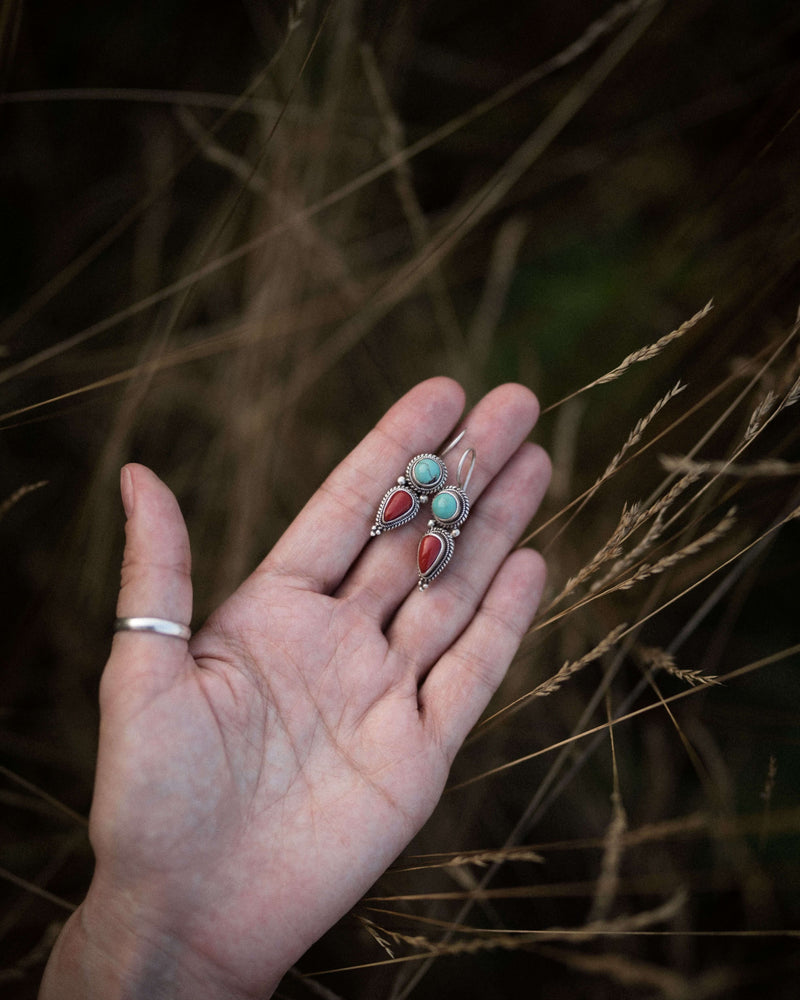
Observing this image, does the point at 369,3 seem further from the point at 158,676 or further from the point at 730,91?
the point at 158,676

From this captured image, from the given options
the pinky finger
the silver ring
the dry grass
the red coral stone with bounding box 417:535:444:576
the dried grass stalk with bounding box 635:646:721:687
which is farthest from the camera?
the dry grass

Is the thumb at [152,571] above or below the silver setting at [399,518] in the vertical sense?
above

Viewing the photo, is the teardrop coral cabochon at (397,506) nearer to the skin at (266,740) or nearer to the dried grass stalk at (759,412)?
the skin at (266,740)

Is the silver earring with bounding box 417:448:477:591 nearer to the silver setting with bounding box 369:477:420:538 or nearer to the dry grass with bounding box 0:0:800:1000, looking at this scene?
the silver setting with bounding box 369:477:420:538

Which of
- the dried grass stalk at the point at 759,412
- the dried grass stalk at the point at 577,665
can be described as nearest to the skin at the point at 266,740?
the dried grass stalk at the point at 577,665

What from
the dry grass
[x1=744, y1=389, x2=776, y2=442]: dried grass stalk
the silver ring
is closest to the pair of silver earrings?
the dry grass

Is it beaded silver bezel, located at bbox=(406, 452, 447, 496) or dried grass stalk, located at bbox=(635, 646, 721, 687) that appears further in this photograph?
beaded silver bezel, located at bbox=(406, 452, 447, 496)

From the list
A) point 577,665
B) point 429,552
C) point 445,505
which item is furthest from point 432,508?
point 577,665

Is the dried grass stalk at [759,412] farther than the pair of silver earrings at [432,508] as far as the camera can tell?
No
